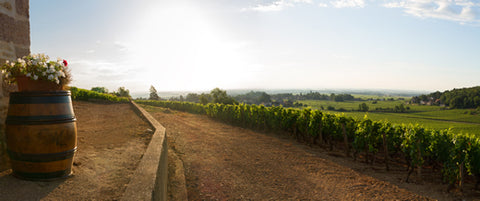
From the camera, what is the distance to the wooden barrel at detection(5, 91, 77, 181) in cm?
302

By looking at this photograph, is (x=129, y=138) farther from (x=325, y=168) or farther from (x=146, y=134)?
(x=325, y=168)

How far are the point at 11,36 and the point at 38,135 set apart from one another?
176 cm

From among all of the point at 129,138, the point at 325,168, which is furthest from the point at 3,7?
the point at 325,168

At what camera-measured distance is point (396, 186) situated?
6.53m

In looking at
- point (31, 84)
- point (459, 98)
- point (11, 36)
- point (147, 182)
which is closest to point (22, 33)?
point (11, 36)

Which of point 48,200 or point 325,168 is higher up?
point 48,200

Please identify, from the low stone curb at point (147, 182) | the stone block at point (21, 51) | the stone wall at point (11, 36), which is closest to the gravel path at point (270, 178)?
the low stone curb at point (147, 182)

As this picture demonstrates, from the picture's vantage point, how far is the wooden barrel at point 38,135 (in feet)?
9.91

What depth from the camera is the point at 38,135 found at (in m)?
3.01

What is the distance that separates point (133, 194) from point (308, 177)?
522 centimetres

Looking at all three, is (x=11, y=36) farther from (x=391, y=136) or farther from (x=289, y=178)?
(x=391, y=136)

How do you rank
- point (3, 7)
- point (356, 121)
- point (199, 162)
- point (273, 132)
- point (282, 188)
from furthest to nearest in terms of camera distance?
point (273, 132)
point (356, 121)
point (199, 162)
point (282, 188)
point (3, 7)

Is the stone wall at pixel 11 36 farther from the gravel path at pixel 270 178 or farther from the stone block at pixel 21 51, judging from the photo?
the gravel path at pixel 270 178

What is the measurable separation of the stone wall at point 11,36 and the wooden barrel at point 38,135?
0.40 m
